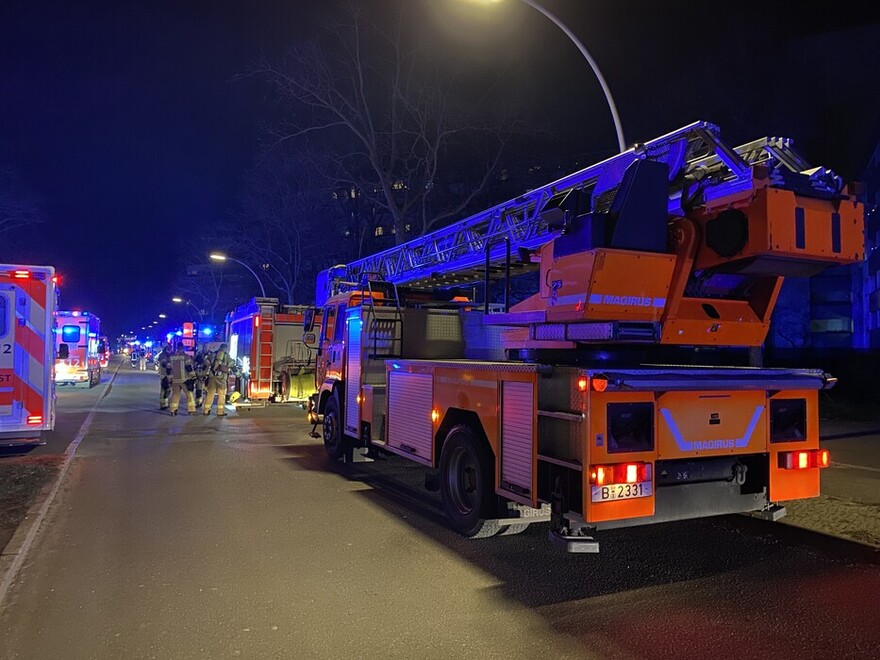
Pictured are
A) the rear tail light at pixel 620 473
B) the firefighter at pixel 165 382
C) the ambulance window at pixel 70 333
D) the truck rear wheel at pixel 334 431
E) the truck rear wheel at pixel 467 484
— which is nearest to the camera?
the rear tail light at pixel 620 473

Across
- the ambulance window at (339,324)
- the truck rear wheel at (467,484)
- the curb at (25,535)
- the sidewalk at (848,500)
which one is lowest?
the curb at (25,535)

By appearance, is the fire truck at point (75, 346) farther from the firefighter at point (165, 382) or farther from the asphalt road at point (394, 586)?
the asphalt road at point (394, 586)

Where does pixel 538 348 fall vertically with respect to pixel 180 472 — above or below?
above

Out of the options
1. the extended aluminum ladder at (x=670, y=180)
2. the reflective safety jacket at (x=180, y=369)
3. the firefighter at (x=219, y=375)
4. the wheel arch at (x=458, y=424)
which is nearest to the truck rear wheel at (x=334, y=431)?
the extended aluminum ladder at (x=670, y=180)

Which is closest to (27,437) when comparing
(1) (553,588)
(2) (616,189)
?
(1) (553,588)

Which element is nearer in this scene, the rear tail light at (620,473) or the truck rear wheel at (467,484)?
the rear tail light at (620,473)

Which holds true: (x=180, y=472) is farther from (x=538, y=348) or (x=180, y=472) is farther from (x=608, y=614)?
(x=608, y=614)

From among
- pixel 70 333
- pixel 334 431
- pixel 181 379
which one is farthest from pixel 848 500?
pixel 70 333

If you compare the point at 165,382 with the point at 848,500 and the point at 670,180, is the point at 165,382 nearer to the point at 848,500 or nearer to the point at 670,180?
the point at 670,180

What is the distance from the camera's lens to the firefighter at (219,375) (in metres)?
15.8

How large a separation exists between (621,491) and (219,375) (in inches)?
527

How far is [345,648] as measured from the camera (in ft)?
12.3

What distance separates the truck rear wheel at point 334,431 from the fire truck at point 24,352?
13.6 ft

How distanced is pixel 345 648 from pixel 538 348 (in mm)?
3223
